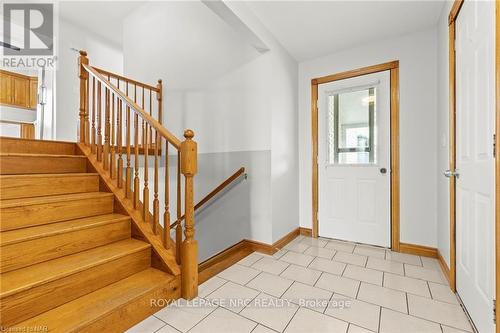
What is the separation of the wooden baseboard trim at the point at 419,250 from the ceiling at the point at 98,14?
4891 mm

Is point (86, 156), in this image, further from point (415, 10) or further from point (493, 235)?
point (415, 10)

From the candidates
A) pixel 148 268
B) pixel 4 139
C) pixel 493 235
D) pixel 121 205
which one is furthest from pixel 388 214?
pixel 4 139

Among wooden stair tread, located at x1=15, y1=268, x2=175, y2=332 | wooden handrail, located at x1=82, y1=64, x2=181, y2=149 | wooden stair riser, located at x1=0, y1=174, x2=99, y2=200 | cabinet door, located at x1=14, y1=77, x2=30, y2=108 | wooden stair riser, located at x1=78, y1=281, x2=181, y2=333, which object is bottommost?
wooden stair riser, located at x1=78, y1=281, x2=181, y2=333

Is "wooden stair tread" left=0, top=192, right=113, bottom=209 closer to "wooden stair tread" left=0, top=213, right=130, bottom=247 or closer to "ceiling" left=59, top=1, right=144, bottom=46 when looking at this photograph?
"wooden stair tread" left=0, top=213, right=130, bottom=247

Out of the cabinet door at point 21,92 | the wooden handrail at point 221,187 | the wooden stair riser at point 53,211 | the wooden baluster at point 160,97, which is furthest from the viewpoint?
the cabinet door at point 21,92

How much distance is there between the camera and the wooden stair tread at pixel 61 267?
3.90 feet

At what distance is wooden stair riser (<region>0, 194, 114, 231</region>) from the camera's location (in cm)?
151

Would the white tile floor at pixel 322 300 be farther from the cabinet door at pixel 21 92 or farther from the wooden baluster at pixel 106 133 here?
the cabinet door at pixel 21 92

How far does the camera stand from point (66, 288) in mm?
1335

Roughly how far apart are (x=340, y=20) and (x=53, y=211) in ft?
10.1

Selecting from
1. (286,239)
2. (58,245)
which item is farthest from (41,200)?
(286,239)

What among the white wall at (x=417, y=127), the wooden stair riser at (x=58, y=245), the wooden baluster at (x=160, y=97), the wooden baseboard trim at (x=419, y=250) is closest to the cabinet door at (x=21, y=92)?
the wooden baluster at (x=160, y=97)

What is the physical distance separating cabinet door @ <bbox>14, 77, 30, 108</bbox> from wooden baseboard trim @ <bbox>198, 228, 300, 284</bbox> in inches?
181

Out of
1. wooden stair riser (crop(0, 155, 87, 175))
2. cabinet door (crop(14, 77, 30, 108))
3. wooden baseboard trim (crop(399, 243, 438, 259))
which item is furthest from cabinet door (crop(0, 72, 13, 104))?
wooden baseboard trim (crop(399, 243, 438, 259))
